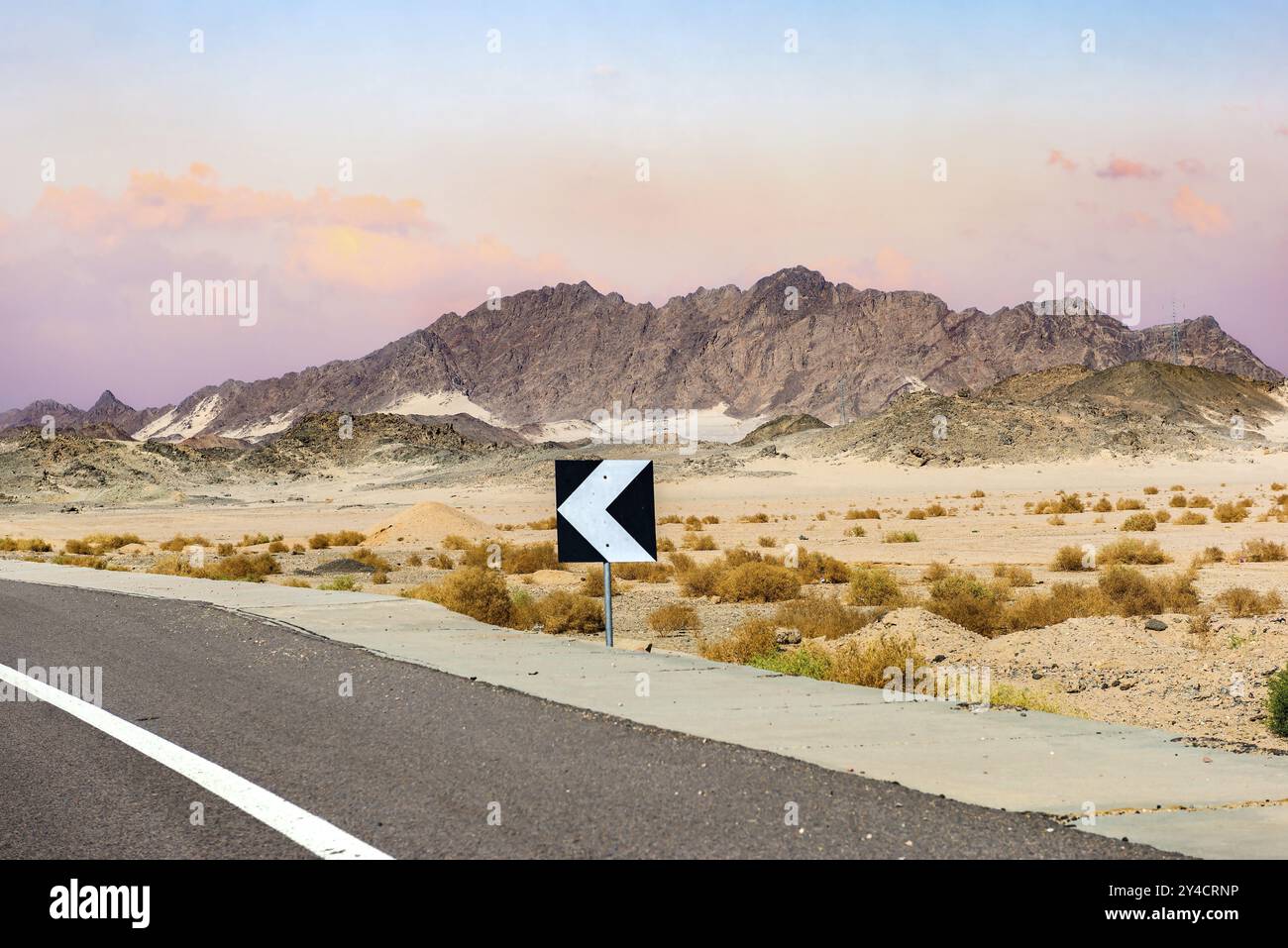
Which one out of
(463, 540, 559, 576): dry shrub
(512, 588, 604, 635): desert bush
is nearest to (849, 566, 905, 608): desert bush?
(512, 588, 604, 635): desert bush

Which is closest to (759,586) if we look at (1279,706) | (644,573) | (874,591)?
(874,591)

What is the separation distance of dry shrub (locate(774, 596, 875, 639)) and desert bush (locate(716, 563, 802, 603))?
12.7ft

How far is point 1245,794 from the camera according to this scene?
6980 millimetres

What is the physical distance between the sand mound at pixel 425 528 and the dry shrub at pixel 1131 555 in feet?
80.9

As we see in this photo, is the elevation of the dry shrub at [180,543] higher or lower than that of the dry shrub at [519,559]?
lower

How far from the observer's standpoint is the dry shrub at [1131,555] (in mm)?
30359

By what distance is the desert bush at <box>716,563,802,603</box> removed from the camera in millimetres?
24859

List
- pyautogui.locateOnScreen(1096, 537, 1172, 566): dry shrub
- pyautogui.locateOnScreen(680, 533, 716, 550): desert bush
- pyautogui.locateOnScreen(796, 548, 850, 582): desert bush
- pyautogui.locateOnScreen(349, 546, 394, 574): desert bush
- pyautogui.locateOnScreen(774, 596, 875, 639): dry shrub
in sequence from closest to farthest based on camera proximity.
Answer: pyautogui.locateOnScreen(774, 596, 875, 639): dry shrub → pyautogui.locateOnScreen(796, 548, 850, 582): desert bush → pyautogui.locateOnScreen(1096, 537, 1172, 566): dry shrub → pyautogui.locateOnScreen(349, 546, 394, 574): desert bush → pyautogui.locateOnScreen(680, 533, 716, 550): desert bush

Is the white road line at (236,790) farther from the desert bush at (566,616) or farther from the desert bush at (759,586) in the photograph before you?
the desert bush at (759,586)

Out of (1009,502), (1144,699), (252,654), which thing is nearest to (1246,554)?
(1144,699)

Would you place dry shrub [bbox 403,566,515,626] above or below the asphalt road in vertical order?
below

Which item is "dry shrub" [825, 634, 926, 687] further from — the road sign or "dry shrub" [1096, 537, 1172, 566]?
"dry shrub" [1096, 537, 1172, 566]

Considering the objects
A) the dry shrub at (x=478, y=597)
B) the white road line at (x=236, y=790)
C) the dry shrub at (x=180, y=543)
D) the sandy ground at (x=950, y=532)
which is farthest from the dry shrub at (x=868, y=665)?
the dry shrub at (x=180, y=543)
